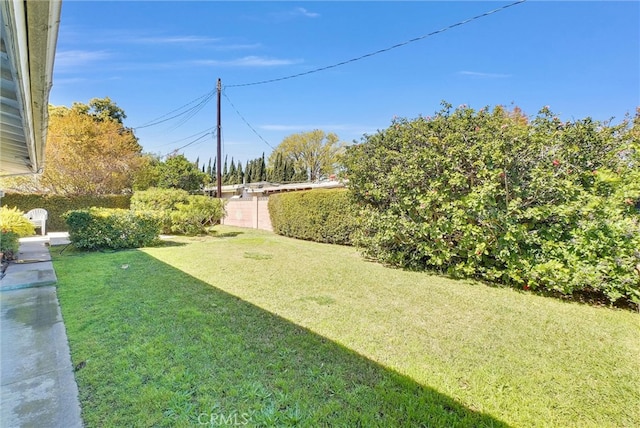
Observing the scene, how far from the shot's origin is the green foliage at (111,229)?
875 cm

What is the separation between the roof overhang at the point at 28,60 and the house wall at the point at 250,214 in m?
13.4

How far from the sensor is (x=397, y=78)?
38.9 ft

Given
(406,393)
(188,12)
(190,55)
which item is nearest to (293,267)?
(406,393)

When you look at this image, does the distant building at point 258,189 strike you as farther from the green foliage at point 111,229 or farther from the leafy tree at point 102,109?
the green foliage at point 111,229

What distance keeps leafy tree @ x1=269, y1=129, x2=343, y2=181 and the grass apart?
36.4m

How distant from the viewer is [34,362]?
2693 mm

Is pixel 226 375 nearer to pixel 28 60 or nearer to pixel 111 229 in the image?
pixel 28 60

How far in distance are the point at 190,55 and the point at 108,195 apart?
31.1 ft

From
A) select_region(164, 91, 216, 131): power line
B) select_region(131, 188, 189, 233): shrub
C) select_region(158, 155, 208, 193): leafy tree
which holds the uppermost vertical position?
select_region(164, 91, 216, 131): power line

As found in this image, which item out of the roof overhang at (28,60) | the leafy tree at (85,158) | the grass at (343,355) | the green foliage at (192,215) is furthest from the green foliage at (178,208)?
the roof overhang at (28,60)

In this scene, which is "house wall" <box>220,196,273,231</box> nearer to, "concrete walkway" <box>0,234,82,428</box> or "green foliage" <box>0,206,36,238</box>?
"green foliage" <box>0,206,36,238</box>

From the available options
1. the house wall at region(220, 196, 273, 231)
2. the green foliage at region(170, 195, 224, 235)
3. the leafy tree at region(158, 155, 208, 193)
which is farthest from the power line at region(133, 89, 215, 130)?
the green foliage at region(170, 195, 224, 235)

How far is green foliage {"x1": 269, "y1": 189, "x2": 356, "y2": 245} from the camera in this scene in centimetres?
1102

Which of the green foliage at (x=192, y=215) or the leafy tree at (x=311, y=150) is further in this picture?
the leafy tree at (x=311, y=150)
